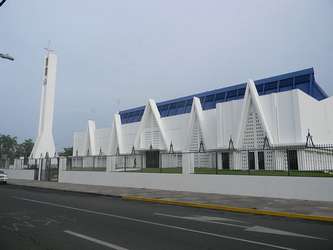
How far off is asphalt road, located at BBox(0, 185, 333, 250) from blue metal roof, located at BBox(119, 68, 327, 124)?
106 feet

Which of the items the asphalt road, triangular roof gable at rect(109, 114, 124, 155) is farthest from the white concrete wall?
the asphalt road

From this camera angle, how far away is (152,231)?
7.74 metres

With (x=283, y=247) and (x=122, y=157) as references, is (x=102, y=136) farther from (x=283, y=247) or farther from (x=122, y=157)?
(x=283, y=247)

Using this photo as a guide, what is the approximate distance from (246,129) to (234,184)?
1567 cm

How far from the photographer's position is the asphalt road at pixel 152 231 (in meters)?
6.39

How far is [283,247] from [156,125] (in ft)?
125

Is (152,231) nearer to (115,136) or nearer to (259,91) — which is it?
(259,91)

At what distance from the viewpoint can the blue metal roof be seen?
38.1 metres

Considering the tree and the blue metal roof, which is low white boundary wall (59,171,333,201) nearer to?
the blue metal roof

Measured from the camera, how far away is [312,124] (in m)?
29.5

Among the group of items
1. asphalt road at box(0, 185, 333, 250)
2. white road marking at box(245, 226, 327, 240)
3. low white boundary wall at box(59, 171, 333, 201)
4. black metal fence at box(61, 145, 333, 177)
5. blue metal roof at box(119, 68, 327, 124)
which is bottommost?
white road marking at box(245, 226, 327, 240)

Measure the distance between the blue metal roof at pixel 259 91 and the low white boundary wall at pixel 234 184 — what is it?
983 inches

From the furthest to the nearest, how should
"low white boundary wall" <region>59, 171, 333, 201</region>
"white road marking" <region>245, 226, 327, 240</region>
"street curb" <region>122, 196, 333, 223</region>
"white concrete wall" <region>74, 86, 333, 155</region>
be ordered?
"white concrete wall" <region>74, 86, 333, 155</region>, "low white boundary wall" <region>59, 171, 333, 201</region>, "street curb" <region>122, 196, 333, 223</region>, "white road marking" <region>245, 226, 327, 240</region>

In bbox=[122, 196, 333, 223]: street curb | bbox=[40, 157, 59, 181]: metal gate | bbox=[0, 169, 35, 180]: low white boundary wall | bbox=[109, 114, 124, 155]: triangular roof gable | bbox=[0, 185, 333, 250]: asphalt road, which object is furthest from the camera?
bbox=[109, 114, 124, 155]: triangular roof gable
